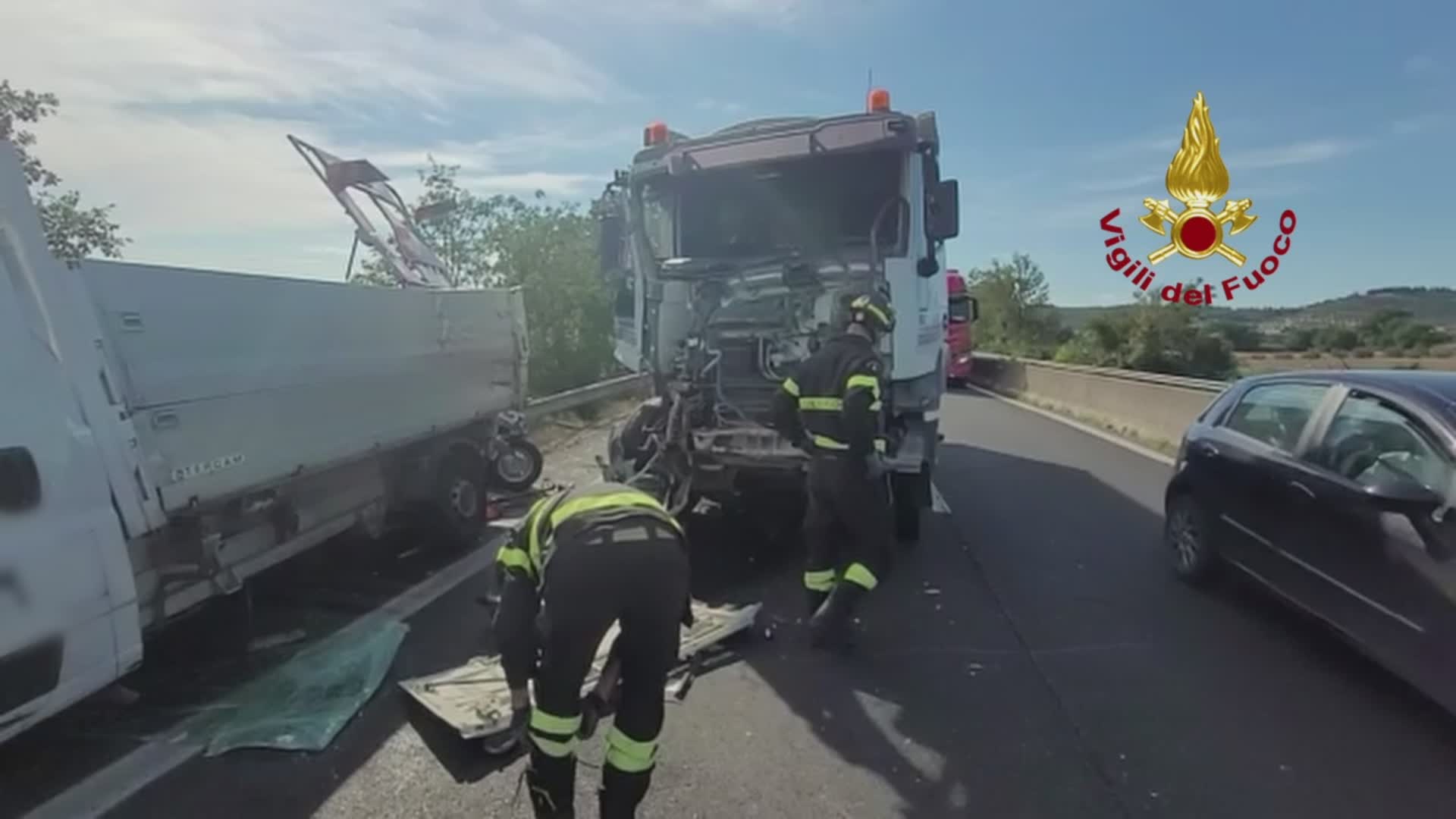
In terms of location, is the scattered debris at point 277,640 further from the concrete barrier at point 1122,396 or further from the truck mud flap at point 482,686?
the concrete barrier at point 1122,396

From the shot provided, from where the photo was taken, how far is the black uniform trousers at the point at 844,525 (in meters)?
4.96

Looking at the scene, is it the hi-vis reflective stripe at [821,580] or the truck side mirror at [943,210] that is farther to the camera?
the truck side mirror at [943,210]

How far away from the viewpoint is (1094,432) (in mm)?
14461

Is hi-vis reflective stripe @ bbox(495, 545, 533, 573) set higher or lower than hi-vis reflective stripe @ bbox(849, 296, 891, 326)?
lower

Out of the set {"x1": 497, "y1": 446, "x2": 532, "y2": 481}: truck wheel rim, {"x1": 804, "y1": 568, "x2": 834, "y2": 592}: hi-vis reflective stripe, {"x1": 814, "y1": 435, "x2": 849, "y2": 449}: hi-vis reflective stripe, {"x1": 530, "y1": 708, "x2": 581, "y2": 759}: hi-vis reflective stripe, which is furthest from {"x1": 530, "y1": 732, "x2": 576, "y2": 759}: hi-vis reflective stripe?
{"x1": 497, "y1": 446, "x2": 532, "y2": 481}: truck wheel rim

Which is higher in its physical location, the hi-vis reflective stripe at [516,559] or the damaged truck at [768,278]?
the damaged truck at [768,278]

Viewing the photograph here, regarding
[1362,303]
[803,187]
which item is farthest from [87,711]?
[1362,303]

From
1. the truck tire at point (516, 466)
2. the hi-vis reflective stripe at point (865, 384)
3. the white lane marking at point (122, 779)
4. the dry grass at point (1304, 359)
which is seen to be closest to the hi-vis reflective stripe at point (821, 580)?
the hi-vis reflective stripe at point (865, 384)

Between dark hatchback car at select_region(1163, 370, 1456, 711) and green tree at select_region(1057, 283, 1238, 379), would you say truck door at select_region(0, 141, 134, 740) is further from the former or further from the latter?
green tree at select_region(1057, 283, 1238, 379)

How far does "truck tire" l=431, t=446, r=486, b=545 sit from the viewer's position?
267 inches

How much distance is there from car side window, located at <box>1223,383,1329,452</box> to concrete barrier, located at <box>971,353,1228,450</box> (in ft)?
11.9

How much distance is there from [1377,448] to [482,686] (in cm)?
440

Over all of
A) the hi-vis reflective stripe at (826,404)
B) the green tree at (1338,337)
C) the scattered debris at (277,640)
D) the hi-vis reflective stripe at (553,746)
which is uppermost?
the hi-vis reflective stripe at (826,404)

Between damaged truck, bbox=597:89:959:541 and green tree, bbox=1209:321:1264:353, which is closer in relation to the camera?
damaged truck, bbox=597:89:959:541
